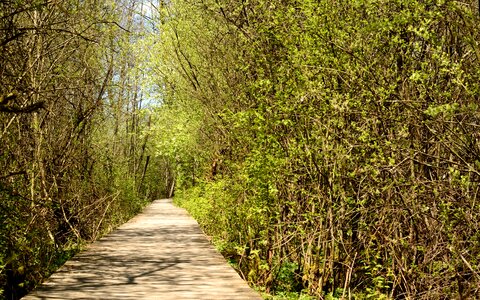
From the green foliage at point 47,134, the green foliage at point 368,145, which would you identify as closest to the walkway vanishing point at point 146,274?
the green foliage at point 47,134

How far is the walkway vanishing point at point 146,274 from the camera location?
24.5ft

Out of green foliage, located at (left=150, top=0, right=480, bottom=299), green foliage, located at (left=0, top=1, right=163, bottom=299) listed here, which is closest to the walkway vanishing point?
green foliage, located at (left=0, top=1, right=163, bottom=299)

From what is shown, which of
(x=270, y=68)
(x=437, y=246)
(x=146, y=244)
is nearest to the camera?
(x=437, y=246)

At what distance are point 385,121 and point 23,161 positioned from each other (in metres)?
5.72

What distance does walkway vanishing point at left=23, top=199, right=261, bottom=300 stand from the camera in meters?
7.46

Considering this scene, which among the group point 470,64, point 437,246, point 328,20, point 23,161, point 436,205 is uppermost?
point 328,20

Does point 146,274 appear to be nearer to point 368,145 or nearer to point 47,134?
point 47,134

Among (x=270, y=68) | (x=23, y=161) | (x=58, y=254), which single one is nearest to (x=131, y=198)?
(x=58, y=254)

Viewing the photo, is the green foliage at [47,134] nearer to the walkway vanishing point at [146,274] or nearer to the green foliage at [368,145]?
the walkway vanishing point at [146,274]

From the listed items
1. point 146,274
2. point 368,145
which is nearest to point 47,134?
point 146,274

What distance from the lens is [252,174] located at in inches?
342

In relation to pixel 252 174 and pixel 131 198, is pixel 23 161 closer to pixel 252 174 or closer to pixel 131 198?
pixel 252 174

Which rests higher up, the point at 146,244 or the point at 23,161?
the point at 23,161

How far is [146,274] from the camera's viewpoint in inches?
361
